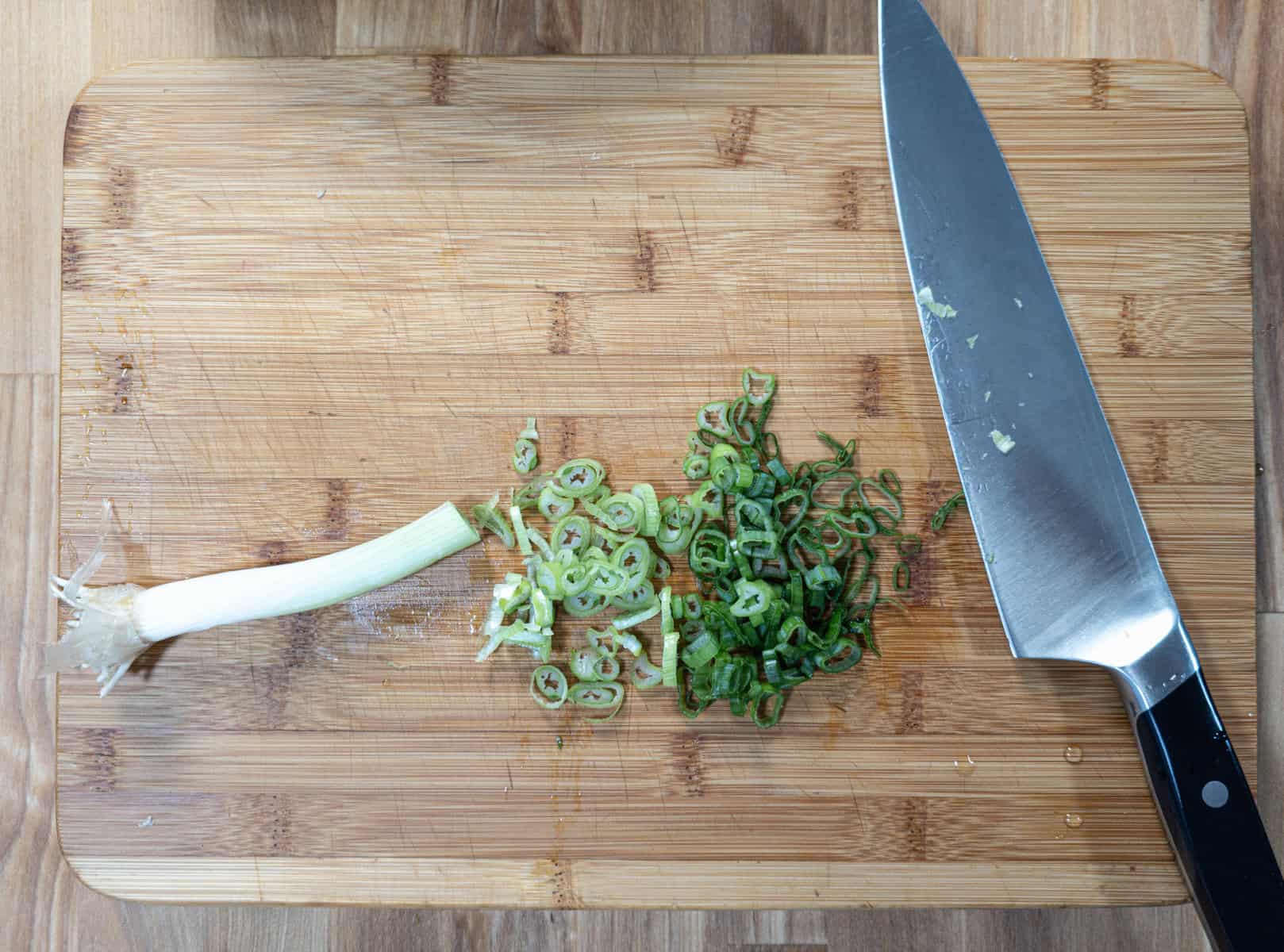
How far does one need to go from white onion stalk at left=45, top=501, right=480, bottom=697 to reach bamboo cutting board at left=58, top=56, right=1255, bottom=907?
52mm

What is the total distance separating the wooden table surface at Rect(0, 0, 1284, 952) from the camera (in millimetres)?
1420

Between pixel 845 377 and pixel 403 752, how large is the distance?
2.93ft

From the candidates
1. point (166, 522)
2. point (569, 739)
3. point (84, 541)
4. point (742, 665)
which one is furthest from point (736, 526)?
point (84, 541)

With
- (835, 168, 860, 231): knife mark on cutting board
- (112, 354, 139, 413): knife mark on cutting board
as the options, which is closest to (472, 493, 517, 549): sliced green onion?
(112, 354, 139, 413): knife mark on cutting board

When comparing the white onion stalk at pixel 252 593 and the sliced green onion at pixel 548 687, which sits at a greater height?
the white onion stalk at pixel 252 593

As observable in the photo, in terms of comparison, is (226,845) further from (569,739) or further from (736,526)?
(736,526)

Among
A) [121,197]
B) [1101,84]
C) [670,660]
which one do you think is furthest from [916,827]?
[121,197]

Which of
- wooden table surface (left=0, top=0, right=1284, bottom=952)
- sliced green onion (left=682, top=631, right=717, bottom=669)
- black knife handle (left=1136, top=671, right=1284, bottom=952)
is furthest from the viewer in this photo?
wooden table surface (left=0, top=0, right=1284, bottom=952)

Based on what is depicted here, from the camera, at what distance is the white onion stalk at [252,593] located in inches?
51.1

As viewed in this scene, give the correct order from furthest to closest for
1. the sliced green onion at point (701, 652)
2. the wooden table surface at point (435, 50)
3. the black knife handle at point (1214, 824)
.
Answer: the wooden table surface at point (435, 50) < the sliced green onion at point (701, 652) < the black knife handle at point (1214, 824)

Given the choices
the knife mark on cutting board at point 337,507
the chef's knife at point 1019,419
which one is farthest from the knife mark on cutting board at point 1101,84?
the knife mark on cutting board at point 337,507

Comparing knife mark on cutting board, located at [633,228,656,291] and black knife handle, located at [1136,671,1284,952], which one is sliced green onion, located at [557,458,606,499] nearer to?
knife mark on cutting board, located at [633,228,656,291]

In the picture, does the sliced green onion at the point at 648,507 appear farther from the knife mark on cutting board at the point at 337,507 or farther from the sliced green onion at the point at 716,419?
the knife mark on cutting board at the point at 337,507

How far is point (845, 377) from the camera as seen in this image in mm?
1354
